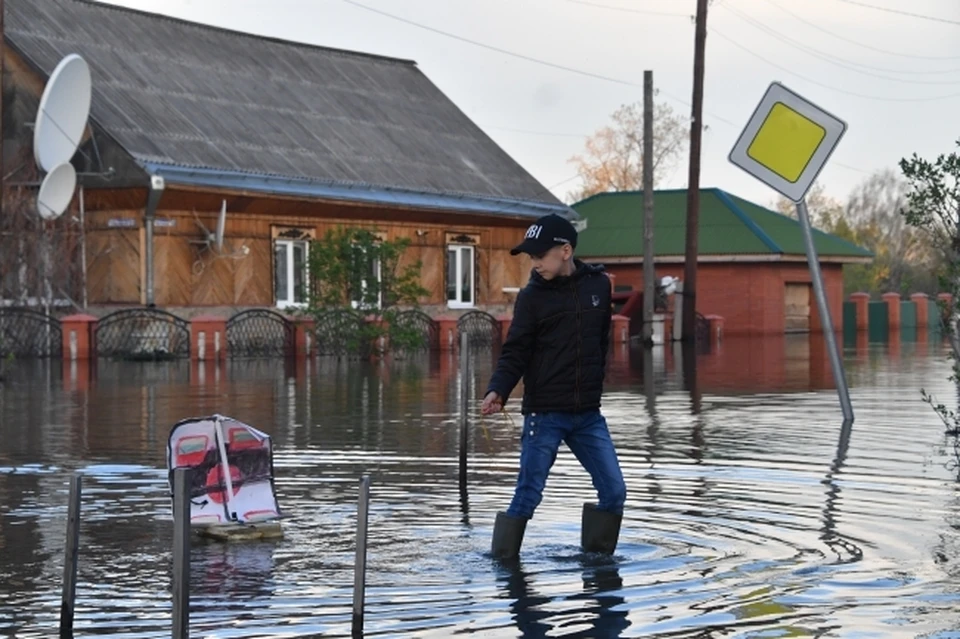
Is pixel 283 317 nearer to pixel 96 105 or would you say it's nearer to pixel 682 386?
pixel 96 105

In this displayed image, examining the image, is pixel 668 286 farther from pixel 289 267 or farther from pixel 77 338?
pixel 77 338

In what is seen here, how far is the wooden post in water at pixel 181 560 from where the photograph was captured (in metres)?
6.70

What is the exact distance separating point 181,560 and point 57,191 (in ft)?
99.9

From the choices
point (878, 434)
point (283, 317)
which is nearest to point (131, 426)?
point (878, 434)

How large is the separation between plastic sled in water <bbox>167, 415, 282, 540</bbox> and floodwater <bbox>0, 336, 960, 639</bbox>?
8.9 inches

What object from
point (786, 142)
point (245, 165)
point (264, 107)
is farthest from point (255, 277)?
point (786, 142)

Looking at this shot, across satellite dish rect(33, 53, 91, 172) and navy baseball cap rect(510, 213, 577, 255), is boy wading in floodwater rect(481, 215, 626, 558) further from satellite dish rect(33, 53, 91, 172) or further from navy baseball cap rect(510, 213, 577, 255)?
satellite dish rect(33, 53, 91, 172)

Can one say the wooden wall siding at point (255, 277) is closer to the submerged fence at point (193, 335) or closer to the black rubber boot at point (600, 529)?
the submerged fence at point (193, 335)

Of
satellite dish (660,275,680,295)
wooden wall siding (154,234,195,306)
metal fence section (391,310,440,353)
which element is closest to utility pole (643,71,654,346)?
satellite dish (660,275,680,295)

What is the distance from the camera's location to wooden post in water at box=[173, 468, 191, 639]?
6.70m

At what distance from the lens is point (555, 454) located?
32.8 feet

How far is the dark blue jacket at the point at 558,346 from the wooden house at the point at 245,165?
27823 mm

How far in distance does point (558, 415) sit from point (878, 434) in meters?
8.22

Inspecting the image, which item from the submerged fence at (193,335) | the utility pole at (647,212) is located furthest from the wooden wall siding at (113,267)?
the utility pole at (647,212)
